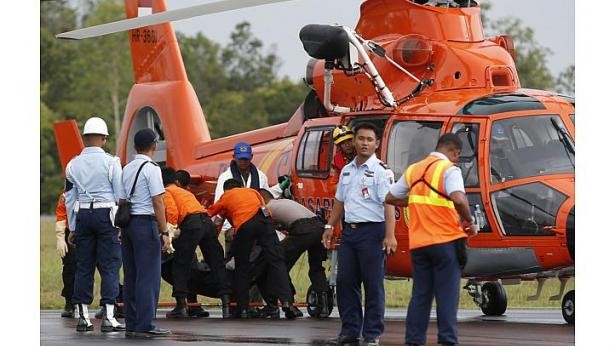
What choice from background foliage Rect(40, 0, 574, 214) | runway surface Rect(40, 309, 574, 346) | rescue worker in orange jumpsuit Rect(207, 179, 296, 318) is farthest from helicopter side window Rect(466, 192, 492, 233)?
background foliage Rect(40, 0, 574, 214)

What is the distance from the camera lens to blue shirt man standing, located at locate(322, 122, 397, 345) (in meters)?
11.1

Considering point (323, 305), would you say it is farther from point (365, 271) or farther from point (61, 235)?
point (365, 271)

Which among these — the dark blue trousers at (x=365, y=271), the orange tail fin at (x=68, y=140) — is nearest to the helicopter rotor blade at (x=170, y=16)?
the dark blue trousers at (x=365, y=271)

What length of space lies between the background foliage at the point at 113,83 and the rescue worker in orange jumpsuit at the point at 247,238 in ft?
149

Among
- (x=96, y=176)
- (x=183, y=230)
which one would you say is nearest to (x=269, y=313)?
(x=183, y=230)

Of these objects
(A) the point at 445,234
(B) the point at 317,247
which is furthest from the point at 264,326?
(A) the point at 445,234

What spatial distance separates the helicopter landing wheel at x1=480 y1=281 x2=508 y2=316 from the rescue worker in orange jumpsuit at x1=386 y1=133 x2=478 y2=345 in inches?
199

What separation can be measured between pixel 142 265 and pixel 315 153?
358 cm

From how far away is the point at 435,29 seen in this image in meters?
14.9

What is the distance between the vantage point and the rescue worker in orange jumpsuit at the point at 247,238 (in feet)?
48.2

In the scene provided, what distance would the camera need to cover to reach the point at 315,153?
A: 1522cm

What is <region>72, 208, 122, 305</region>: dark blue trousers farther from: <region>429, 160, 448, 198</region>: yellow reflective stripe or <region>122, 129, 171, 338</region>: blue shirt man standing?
<region>429, 160, 448, 198</region>: yellow reflective stripe
